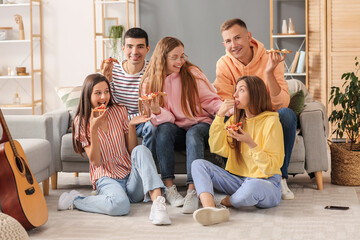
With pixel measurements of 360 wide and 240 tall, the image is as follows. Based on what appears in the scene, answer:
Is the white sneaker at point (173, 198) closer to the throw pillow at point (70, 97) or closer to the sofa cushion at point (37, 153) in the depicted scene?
the sofa cushion at point (37, 153)

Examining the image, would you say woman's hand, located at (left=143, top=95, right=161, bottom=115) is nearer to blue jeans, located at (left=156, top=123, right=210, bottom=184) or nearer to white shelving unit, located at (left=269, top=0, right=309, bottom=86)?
blue jeans, located at (left=156, top=123, right=210, bottom=184)

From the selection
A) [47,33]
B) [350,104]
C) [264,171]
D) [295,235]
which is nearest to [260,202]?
[264,171]

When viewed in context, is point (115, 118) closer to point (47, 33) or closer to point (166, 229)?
point (166, 229)

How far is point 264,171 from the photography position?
3.08 m

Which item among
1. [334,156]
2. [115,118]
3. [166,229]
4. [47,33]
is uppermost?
[47,33]

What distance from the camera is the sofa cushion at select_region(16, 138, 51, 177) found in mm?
3281

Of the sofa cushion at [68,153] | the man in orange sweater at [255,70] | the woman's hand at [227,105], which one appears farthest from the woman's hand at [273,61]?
the sofa cushion at [68,153]

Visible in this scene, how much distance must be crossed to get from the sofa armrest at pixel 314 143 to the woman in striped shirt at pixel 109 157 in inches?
41.8

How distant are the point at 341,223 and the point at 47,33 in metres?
4.55

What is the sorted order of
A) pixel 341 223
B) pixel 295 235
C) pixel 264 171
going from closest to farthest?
pixel 295 235 → pixel 341 223 → pixel 264 171

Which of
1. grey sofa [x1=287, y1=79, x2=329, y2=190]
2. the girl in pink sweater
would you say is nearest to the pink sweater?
the girl in pink sweater

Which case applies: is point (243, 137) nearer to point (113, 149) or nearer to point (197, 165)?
point (197, 165)

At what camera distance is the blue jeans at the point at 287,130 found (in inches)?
135

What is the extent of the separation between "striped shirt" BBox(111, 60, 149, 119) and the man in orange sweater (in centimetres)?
52
